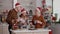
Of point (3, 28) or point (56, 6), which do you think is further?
point (56, 6)

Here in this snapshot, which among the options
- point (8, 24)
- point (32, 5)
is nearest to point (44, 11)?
point (32, 5)

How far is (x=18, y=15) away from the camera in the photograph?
3.00 metres

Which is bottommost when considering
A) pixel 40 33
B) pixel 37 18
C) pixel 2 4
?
pixel 40 33

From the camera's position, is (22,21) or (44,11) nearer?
(22,21)

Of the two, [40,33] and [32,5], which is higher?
[32,5]

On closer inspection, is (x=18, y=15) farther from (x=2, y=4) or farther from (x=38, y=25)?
(x=2, y=4)

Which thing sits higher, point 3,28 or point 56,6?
point 56,6

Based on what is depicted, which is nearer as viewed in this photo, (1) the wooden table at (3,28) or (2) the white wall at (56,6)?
(1) the wooden table at (3,28)

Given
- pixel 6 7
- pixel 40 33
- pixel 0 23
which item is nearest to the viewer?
pixel 40 33

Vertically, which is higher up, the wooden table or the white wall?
the white wall

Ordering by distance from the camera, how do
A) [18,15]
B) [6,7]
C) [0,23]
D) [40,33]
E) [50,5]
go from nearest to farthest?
1. [40,33]
2. [18,15]
3. [0,23]
4. [6,7]
5. [50,5]

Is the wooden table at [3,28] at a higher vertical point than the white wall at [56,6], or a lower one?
lower

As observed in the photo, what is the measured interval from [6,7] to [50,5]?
1075 mm

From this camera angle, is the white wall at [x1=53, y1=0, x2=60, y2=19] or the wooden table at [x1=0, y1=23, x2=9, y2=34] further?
the white wall at [x1=53, y1=0, x2=60, y2=19]
